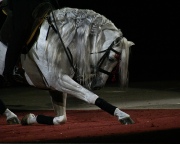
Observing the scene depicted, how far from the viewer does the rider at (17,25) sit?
8531 millimetres

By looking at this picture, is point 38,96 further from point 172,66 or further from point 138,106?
point 172,66

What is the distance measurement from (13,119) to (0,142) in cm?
214

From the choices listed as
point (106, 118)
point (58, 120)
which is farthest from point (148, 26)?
point (58, 120)

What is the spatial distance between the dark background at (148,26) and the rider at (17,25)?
51.8ft

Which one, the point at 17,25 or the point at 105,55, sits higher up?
the point at 17,25

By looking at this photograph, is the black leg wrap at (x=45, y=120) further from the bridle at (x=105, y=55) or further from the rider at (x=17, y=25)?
the bridle at (x=105, y=55)

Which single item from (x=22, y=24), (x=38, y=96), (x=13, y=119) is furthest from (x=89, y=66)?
(x=38, y=96)

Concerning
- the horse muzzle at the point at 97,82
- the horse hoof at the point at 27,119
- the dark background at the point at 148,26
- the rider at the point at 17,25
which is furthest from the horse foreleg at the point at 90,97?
the dark background at the point at 148,26

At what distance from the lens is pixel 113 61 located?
27.9 feet

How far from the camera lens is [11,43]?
28.3ft

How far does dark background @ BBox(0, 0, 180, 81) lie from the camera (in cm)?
2580

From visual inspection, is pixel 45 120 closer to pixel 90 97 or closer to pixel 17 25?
pixel 90 97

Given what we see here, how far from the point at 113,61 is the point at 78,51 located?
20.1 inches

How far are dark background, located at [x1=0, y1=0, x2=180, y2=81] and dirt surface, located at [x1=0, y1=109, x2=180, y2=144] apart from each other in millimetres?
14586
